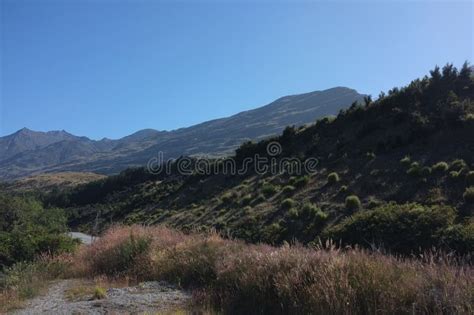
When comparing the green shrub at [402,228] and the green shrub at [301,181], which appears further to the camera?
the green shrub at [301,181]

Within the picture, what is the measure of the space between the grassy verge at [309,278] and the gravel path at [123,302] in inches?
18.3

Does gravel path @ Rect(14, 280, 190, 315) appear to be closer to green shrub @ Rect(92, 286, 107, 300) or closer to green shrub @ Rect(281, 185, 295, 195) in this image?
green shrub @ Rect(92, 286, 107, 300)

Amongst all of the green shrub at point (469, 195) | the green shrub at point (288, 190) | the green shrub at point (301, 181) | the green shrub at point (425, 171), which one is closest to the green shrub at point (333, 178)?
the green shrub at point (301, 181)

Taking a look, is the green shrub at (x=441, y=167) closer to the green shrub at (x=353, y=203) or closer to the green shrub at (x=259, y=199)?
the green shrub at (x=353, y=203)

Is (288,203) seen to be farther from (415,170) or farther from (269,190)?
(415,170)

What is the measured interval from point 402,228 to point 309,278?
7927mm

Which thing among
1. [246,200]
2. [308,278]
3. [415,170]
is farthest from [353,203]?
[308,278]

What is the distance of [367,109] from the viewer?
3519 centimetres

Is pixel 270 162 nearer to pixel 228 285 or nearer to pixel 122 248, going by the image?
pixel 122 248

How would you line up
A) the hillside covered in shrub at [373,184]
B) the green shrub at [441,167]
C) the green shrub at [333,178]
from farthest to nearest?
the green shrub at [333,178] → the green shrub at [441,167] → the hillside covered in shrub at [373,184]

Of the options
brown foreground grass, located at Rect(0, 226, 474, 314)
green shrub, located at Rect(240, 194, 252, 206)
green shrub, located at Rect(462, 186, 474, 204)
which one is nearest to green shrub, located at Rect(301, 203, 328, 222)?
green shrub, located at Rect(462, 186, 474, 204)

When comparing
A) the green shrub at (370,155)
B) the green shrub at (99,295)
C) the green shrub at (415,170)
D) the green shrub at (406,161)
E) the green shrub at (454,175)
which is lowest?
the green shrub at (99,295)

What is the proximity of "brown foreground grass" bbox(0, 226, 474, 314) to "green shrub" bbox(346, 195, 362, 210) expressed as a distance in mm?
10809

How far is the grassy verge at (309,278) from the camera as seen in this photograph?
215 inches
